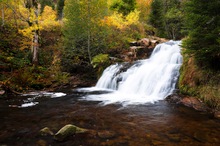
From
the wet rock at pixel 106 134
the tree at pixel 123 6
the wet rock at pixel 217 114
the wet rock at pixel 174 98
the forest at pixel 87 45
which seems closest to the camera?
the wet rock at pixel 106 134

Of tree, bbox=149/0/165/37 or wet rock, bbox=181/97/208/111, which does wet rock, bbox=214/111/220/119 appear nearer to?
wet rock, bbox=181/97/208/111

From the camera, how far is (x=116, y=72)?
14508 mm

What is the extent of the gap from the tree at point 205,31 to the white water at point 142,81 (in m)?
2.66

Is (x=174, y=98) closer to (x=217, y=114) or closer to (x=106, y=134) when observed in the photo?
(x=217, y=114)

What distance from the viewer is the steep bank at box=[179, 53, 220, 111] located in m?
7.50

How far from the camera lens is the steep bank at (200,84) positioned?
750 cm

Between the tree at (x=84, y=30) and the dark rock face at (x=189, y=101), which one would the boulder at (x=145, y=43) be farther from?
the dark rock face at (x=189, y=101)

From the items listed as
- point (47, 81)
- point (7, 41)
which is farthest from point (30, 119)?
point (7, 41)

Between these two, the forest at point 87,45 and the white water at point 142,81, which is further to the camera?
the white water at point 142,81

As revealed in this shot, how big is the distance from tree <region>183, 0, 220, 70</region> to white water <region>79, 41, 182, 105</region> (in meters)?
2.66

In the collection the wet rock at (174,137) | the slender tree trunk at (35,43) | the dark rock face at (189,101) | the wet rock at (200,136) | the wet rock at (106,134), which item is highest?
the slender tree trunk at (35,43)

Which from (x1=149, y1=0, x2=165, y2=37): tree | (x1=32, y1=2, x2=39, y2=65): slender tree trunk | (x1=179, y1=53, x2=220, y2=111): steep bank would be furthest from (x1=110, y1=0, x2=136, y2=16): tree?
(x1=179, y1=53, x2=220, y2=111): steep bank

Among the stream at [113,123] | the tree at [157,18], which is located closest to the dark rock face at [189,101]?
the stream at [113,123]

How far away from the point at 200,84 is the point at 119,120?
14.9 ft
